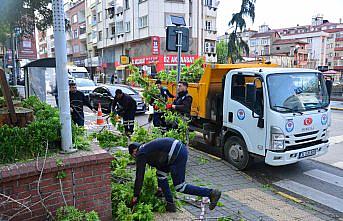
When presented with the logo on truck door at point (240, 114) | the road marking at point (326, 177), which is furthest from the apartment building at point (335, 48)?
the logo on truck door at point (240, 114)

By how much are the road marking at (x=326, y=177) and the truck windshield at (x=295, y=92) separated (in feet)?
4.99

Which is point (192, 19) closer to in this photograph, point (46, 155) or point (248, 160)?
point (248, 160)

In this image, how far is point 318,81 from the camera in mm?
6742

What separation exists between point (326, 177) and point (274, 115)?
2.02m

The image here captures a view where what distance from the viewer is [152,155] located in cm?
394

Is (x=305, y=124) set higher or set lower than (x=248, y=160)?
higher

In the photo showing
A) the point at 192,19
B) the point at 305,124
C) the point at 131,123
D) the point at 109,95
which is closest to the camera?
the point at 305,124

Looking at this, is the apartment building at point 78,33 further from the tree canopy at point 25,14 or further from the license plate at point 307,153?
the license plate at point 307,153

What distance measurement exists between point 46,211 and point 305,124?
5.00 meters

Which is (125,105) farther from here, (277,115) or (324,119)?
(324,119)

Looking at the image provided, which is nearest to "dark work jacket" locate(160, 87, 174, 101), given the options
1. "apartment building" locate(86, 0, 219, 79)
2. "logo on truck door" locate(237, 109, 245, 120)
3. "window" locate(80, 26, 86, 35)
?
"logo on truck door" locate(237, 109, 245, 120)

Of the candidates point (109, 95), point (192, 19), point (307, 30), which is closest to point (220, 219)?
point (109, 95)

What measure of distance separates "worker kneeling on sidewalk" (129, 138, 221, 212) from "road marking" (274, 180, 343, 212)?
8.32 feet

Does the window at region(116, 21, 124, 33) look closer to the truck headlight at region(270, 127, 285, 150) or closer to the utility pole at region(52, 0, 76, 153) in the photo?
the truck headlight at region(270, 127, 285, 150)
